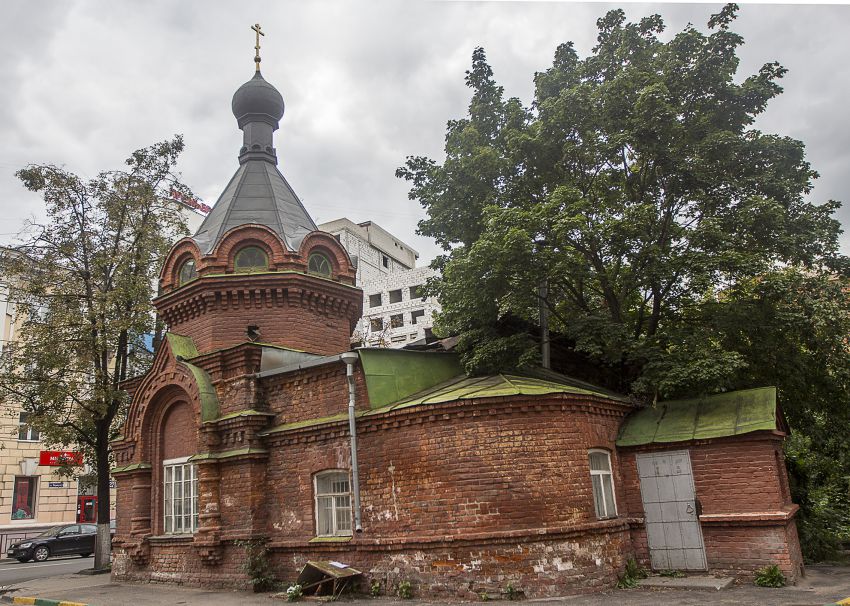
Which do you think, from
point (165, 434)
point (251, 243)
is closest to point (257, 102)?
point (251, 243)

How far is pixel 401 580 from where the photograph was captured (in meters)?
11.5

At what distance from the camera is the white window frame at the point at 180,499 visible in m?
14.7

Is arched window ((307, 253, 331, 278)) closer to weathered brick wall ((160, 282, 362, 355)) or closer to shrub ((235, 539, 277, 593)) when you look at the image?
weathered brick wall ((160, 282, 362, 355))

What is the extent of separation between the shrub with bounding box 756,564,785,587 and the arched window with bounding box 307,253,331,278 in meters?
11.3


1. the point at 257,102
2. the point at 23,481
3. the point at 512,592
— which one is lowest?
the point at 512,592

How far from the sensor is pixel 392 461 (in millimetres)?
12117

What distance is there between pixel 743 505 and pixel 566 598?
3.60 m

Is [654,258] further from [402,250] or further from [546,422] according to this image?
[402,250]

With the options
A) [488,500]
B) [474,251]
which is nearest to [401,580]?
[488,500]

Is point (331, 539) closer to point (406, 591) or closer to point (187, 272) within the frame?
point (406, 591)

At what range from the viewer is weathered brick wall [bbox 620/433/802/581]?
11.4 meters

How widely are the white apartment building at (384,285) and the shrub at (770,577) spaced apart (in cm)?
3862

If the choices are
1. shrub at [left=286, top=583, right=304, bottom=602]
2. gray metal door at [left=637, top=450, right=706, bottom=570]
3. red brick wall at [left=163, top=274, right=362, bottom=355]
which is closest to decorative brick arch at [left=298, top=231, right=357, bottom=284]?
red brick wall at [left=163, top=274, right=362, bottom=355]

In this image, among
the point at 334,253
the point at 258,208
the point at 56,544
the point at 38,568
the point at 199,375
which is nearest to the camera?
the point at 199,375
